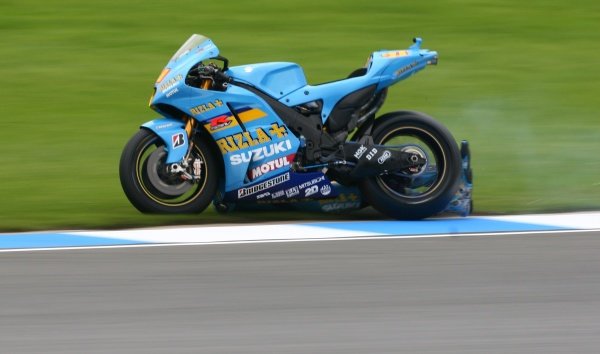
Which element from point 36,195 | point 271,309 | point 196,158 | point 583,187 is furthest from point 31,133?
point 271,309

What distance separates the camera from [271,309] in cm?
595

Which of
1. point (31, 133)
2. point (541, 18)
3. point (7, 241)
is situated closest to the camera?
point (7, 241)

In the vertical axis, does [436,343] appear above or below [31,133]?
below

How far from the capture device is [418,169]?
8297 mm

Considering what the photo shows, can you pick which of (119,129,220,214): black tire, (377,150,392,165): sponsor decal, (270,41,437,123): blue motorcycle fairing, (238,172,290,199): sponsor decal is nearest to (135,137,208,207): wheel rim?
(119,129,220,214): black tire

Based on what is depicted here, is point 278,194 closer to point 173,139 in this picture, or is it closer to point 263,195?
point 263,195

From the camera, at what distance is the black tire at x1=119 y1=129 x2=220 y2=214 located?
8164 mm

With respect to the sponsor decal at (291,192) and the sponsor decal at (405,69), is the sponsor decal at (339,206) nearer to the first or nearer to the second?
the sponsor decal at (291,192)

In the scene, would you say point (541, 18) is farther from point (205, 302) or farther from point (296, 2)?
point (205, 302)

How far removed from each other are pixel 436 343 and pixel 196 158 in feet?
10.5

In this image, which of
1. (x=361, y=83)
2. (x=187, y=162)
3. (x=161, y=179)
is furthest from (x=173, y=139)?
(x=361, y=83)

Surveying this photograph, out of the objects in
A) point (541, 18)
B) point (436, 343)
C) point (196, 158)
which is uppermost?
point (541, 18)

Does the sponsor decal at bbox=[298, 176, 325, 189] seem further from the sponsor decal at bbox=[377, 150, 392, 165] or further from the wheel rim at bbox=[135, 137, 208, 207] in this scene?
the wheel rim at bbox=[135, 137, 208, 207]

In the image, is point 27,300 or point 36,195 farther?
point 36,195
